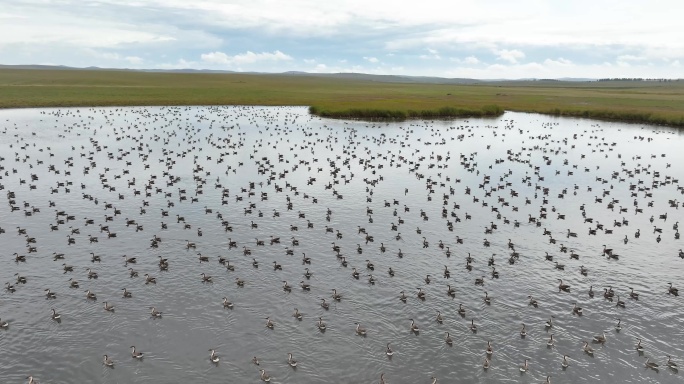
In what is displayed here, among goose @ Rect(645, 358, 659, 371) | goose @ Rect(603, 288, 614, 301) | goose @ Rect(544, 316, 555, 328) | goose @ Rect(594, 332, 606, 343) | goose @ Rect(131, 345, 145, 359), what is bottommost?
goose @ Rect(131, 345, 145, 359)

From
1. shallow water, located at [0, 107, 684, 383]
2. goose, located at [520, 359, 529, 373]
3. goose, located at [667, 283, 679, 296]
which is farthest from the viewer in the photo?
goose, located at [667, 283, 679, 296]

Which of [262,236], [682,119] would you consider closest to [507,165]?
[262,236]

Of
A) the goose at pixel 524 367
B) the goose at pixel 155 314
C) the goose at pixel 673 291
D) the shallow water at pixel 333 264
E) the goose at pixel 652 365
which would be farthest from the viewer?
the goose at pixel 673 291

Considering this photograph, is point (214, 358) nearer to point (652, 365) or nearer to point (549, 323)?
point (549, 323)

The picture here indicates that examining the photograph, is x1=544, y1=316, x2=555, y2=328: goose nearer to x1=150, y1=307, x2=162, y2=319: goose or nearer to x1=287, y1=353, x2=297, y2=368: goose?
x1=287, y1=353, x2=297, y2=368: goose

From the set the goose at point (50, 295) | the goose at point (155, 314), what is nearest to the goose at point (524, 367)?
the goose at point (155, 314)

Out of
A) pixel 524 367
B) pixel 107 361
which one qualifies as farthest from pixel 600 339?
pixel 107 361

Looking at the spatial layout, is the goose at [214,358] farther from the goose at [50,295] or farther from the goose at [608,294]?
the goose at [608,294]

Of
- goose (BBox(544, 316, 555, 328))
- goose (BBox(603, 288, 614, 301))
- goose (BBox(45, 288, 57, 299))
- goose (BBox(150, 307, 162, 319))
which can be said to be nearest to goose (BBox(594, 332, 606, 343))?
goose (BBox(544, 316, 555, 328))
